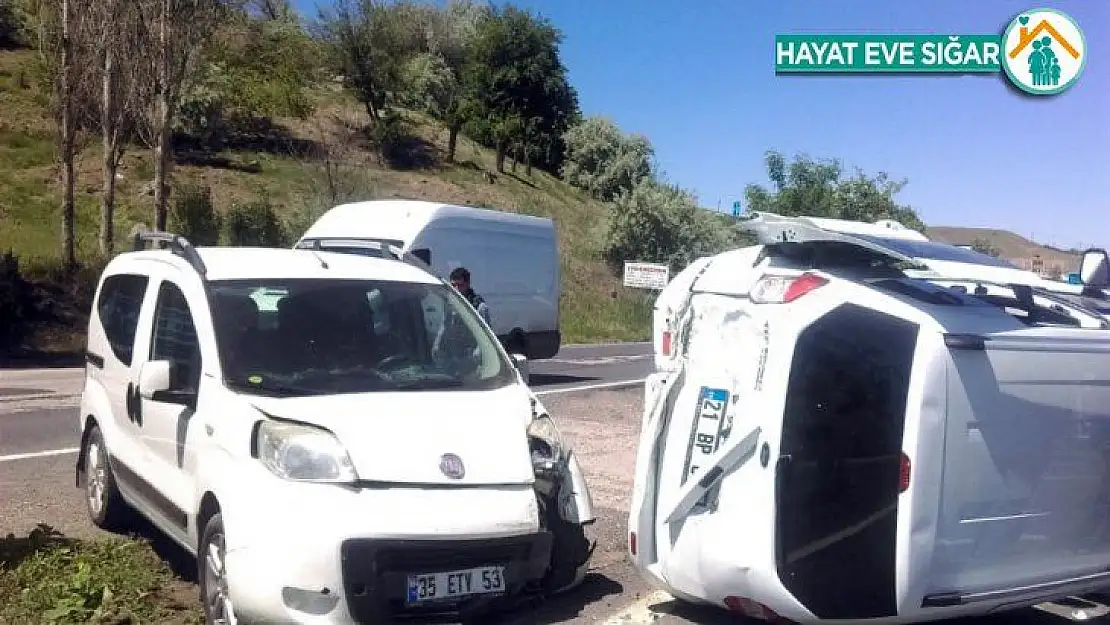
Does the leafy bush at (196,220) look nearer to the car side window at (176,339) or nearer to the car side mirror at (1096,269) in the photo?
the car side window at (176,339)

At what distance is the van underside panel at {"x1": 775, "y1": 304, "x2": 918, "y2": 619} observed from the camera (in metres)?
4.80

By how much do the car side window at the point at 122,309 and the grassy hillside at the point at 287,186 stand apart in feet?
49.4

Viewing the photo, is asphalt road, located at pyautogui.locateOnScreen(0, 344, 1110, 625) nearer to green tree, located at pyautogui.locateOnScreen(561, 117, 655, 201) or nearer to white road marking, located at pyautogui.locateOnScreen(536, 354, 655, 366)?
white road marking, located at pyautogui.locateOnScreen(536, 354, 655, 366)

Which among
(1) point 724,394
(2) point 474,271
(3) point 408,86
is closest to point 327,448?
(1) point 724,394

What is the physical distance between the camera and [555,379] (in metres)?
18.1

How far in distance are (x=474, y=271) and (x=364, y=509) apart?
40.5 feet

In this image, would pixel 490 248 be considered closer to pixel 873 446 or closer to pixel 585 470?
pixel 585 470

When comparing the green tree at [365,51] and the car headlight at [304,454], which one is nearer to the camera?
the car headlight at [304,454]

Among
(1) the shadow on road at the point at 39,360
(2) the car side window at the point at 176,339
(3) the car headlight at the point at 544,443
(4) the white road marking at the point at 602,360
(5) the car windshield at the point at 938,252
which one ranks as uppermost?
(5) the car windshield at the point at 938,252

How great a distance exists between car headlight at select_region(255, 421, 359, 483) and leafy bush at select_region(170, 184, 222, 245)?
2819 centimetres

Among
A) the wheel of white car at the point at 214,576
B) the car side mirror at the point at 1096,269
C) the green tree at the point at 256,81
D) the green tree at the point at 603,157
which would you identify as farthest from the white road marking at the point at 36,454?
the green tree at the point at 603,157

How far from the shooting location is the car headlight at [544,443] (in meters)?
5.50

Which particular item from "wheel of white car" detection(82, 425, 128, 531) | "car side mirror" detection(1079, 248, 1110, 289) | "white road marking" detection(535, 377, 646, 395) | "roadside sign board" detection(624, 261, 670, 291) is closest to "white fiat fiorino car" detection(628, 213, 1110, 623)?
"car side mirror" detection(1079, 248, 1110, 289)

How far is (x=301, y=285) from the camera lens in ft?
19.8
